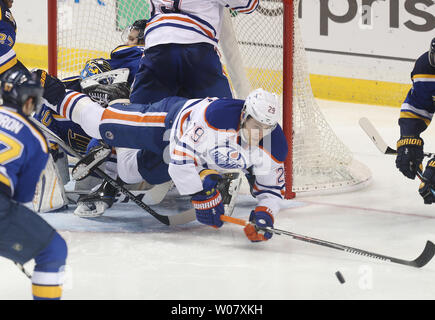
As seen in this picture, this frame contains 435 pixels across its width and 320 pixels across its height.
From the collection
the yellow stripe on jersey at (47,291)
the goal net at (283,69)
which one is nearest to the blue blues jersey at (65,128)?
the goal net at (283,69)

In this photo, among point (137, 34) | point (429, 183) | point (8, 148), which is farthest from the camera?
point (137, 34)

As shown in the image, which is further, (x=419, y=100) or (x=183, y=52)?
(x=419, y=100)

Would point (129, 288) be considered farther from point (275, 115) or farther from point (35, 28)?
point (35, 28)

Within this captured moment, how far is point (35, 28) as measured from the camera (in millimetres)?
7207

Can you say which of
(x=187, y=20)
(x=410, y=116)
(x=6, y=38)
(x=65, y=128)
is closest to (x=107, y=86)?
(x=65, y=128)

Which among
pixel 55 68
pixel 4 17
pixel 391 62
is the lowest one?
pixel 391 62

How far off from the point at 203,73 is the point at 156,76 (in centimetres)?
20

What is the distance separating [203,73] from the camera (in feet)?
12.1

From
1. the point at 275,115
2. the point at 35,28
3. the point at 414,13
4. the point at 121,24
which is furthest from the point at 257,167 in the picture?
the point at 35,28

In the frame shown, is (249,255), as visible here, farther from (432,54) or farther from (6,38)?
(6,38)

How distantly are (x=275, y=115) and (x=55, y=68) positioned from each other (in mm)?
1657

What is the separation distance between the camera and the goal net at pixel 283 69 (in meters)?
4.09

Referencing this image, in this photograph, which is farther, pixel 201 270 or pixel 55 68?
pixel 55 68

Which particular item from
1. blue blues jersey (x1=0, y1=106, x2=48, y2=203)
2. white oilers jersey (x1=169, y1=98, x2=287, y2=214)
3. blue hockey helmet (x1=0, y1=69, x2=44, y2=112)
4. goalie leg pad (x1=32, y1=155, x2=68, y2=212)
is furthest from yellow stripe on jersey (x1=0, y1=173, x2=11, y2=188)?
goalie leg pad (x1=32, y1=155, x2=68, y2=212)
